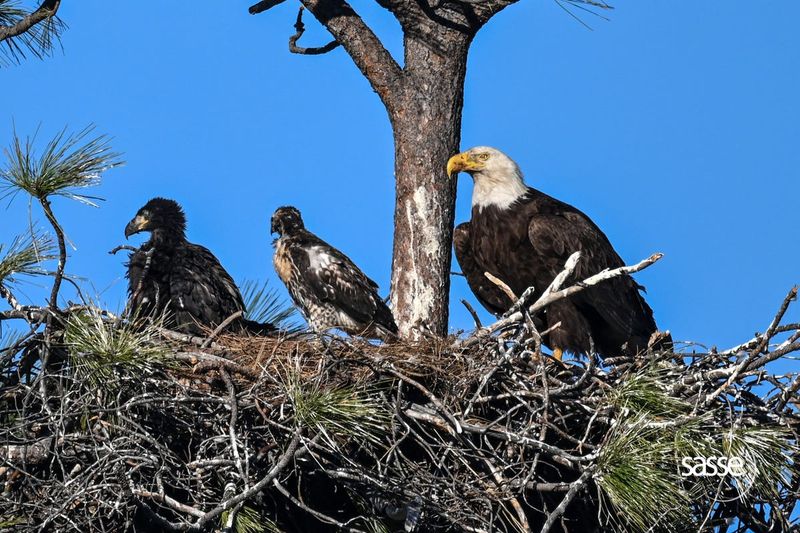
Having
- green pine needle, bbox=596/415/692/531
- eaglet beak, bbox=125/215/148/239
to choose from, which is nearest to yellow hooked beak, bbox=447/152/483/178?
eaglet beak, bbox=125/215/148/239

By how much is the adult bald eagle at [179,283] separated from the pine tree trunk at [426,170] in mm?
1047

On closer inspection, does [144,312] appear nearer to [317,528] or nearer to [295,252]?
[295,252]

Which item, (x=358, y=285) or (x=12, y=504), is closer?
(x=12, y=504)

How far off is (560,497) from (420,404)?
918 mm

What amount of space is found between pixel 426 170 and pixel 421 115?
1.24ft

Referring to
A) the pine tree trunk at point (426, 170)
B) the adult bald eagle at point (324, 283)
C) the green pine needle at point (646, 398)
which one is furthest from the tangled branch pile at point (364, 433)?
the adult bald eagle at point (324, 283)

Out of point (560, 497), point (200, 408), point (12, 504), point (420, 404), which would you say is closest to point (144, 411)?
point (200, 408)

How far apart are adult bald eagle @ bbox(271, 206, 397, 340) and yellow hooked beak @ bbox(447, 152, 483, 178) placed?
3.48ft

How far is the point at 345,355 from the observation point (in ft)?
21.5

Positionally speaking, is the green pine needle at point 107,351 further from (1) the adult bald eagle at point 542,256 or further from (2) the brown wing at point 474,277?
(2) the brown wing at point 474,277

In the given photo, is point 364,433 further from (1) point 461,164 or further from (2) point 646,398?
(1) point 461,164

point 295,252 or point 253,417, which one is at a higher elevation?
point 295,252

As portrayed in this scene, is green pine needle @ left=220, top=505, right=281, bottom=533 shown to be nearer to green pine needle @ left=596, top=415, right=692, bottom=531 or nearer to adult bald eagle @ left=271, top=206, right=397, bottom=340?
green pine needle @ left=596, top=415, right=692, bottom=531

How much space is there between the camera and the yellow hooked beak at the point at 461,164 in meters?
8.34
